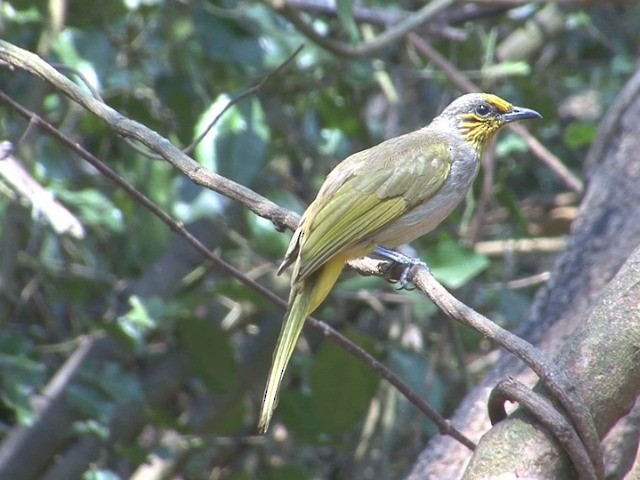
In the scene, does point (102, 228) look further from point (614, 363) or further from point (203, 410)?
point (614, 363)

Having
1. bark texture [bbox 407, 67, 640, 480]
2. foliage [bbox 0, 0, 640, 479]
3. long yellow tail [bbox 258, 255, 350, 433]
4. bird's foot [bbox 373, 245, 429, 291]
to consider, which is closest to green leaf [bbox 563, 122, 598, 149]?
foliage [bbox 0, 0, 640, 479]

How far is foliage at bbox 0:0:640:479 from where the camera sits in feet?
13.4

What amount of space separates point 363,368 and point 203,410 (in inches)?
40.2

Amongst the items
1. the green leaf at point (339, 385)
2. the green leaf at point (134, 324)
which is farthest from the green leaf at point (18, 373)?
the green leaf at point (339, 385)

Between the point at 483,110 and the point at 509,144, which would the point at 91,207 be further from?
the point at 509,144

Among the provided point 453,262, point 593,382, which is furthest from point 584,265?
point 593,382

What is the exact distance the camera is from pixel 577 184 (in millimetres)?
4551

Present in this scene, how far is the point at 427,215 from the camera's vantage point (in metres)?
3.26

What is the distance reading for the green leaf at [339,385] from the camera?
168 inches

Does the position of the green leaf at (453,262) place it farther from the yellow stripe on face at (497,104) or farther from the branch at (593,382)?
the branch at (593,382)

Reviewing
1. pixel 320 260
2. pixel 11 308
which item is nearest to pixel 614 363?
pixel 320 260

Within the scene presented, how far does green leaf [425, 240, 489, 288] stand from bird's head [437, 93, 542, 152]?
1.54 feet

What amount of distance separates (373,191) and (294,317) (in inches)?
26.0

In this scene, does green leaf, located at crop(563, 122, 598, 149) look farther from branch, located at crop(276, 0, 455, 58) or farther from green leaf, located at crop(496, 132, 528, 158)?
branch, located at crop(276, 0, 455, 58)
